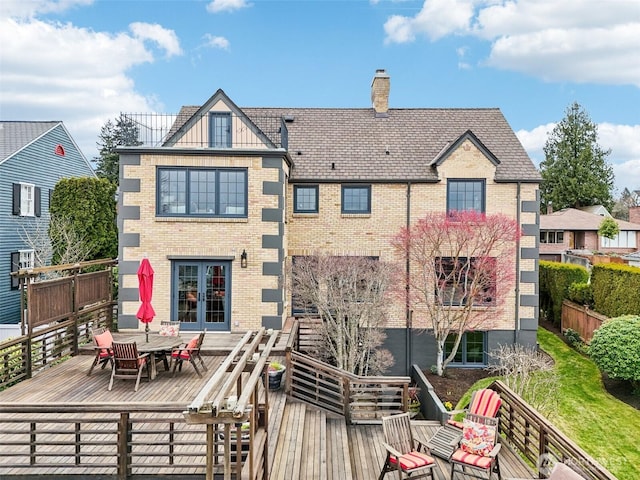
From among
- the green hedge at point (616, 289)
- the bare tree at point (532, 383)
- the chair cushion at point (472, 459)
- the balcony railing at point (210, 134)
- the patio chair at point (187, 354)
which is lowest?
the bare tree at point (532, 383)

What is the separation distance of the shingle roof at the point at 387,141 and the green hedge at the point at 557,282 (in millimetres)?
A: 6903

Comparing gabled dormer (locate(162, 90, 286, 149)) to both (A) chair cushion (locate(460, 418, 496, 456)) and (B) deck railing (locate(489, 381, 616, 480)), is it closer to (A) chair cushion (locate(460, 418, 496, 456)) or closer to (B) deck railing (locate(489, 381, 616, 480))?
(A) chair cushion (locate(460, 418, 496, 456))

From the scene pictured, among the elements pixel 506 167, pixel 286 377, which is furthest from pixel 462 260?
pixel 286 377

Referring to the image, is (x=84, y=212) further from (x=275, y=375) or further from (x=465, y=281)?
(x=465, y=281)

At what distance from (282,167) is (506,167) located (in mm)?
9472

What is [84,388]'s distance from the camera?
8.78 meters

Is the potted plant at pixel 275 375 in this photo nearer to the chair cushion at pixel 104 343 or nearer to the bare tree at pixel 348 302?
the bare tree at pixel 348 302

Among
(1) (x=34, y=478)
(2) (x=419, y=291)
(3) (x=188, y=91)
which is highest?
(3) (x=188, y=91)

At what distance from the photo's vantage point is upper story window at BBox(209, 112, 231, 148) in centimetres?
1350

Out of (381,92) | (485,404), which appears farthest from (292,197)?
(485,404)

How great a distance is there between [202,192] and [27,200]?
1519 centimetres

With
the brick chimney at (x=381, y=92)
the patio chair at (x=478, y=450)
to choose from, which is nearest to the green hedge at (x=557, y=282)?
the brick chimney at (x=381, y=92)

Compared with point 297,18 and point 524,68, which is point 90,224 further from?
point 524,68

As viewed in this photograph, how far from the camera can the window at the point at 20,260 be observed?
21.1m
